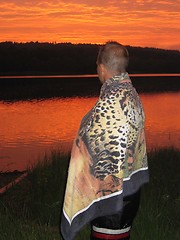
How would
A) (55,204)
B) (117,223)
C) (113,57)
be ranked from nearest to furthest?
(113,57), (117,223), (55,204)

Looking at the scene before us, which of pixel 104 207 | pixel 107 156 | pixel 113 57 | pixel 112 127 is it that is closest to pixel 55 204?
pixel 104 207

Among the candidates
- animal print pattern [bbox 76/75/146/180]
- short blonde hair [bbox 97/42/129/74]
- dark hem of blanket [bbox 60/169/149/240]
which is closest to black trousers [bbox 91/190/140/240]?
dark hem of blanket [bbox 60/169/149/240]

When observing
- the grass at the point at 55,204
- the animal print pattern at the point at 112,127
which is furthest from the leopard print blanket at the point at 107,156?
the grass at the point at 55,204

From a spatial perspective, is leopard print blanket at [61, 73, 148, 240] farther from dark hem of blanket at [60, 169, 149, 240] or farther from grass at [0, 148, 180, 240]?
grass at [0, 148, 180, 240]

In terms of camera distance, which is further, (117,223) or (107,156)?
(117,223)

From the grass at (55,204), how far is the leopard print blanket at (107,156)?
1.98 meters

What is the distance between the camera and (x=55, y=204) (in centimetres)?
863

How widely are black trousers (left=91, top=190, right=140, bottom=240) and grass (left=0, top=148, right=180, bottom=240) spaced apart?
6.64ft

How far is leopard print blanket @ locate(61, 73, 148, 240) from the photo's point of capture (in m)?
4.31

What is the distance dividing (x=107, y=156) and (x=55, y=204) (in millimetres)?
4417

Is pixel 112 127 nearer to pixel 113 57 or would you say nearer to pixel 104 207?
pixel 113 57

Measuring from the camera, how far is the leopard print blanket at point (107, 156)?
4312 millimetres

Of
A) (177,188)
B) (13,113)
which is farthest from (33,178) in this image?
(13,113)

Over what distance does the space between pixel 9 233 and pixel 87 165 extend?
2.67m
